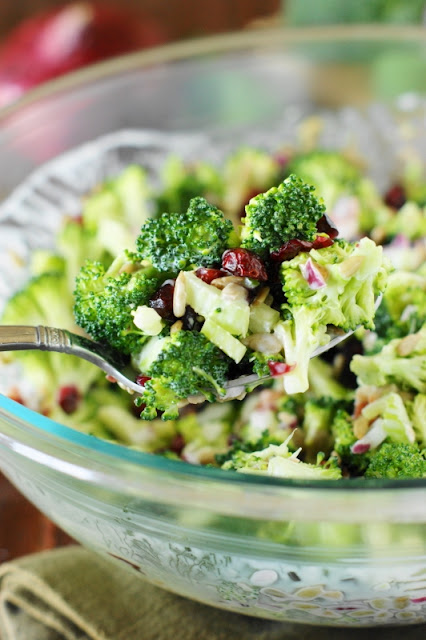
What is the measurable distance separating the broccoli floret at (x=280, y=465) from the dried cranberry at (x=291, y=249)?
0.96ft

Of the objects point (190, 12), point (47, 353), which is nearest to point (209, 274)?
point (47, 353)

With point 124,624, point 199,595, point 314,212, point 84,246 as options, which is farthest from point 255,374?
point 84,246

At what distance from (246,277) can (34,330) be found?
0.34 m

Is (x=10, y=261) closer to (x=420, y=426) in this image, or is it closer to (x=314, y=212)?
(x=314, y=212)

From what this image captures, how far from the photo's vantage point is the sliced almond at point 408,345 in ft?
4.40

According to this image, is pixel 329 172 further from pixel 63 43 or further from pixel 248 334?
pixel 63 43

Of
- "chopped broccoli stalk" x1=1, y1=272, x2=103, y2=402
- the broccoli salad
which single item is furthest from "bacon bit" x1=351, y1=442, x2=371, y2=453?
"chopped broccoli stalk" x1=1, y1=272, x2=103, y2=402

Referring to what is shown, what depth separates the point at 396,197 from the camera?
2.07 meters

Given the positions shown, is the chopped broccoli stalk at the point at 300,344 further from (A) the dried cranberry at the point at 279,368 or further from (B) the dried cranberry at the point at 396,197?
(B) the dried cranberry at the point at 396,197

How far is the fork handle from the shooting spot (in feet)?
3.76

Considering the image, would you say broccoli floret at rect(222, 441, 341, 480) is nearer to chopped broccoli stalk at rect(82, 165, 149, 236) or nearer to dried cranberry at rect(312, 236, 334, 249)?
dried cranberry at rect(312, 236, 334, 249)

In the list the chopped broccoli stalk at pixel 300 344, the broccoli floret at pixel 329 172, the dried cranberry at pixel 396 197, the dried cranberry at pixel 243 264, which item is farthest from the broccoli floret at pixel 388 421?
the dried cranberry at pixel 396 197

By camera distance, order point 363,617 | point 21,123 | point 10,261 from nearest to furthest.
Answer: point 363,617 < point 10,261 < point 21,123

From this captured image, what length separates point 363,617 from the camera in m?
1.19
